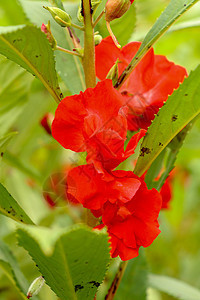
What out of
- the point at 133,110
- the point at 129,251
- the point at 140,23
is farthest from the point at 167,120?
the point at 140,23

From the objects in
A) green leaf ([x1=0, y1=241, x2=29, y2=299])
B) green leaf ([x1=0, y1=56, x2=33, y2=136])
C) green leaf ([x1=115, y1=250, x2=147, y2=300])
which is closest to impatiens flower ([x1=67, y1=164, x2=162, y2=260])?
green leaf ([x1=0, y1=241, x2=29, y2=299])

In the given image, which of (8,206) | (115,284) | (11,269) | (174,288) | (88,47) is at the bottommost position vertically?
(174,288)

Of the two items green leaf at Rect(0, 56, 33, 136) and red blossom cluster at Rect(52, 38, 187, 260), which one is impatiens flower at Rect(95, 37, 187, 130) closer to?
red blossom cluster at Rect(52, 38, 187, 260)

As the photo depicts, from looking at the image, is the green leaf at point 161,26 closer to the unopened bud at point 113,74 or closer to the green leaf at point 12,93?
the unopened bud at point 113,74

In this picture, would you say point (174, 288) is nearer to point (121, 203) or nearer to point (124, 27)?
point (121, 203)

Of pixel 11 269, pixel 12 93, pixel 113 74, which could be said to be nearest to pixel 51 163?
pixel 12 93
